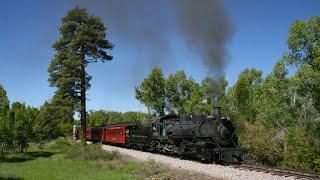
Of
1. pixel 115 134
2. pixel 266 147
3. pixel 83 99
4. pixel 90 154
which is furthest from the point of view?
pixel 115 134

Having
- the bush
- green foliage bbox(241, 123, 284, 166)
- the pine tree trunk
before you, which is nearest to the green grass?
the bush

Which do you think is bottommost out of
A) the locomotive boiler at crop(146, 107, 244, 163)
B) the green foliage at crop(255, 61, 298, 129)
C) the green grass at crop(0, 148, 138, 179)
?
the green grass at crop(0, 148, 138, 179)

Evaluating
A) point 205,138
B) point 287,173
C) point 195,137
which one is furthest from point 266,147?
point 287,173

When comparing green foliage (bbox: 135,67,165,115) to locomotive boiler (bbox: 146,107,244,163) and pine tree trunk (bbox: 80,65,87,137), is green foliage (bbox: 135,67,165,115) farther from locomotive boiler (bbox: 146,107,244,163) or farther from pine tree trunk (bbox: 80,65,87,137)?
locomotive boiler (bbox: 146,107,244,163)

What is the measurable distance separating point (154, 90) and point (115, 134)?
66.1 ft

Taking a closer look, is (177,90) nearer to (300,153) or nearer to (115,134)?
(115,134)

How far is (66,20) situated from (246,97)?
32.4 m

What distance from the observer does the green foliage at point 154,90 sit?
65.8 metres

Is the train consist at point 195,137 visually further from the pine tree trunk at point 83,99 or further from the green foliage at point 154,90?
the green foliage at point 154,90

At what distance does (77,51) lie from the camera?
47312 mm

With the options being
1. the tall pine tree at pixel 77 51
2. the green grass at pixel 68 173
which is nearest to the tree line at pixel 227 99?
the tall pine tree at pixel 77 51

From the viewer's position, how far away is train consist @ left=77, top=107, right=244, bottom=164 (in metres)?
25.6

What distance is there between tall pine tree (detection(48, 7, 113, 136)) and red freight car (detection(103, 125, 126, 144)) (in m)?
3.47

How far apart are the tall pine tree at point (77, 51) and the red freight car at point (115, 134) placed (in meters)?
3.47
